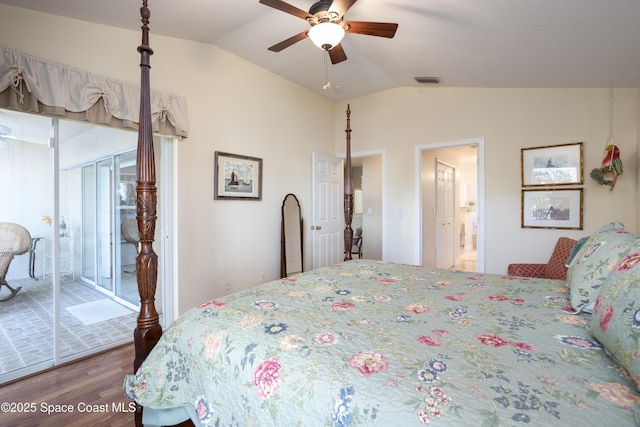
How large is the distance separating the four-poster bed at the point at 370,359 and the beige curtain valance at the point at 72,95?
48.9 inches

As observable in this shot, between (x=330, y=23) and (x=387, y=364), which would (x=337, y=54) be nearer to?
(x=330, y=23)

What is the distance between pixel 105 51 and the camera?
2516mm

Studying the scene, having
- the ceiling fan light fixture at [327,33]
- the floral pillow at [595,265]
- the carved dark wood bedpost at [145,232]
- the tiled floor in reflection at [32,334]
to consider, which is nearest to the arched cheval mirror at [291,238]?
the tiled floor in reflection at [32,334]

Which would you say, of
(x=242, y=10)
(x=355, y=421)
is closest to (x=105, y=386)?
(x=355, y=421)

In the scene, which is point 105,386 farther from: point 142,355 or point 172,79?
point 172,79

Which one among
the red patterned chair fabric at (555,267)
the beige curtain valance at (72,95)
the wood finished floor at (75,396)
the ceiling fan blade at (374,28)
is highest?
the ceiling fan blade at (374,28)

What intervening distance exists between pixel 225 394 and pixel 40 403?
183cm

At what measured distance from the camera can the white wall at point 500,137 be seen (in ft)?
10.3

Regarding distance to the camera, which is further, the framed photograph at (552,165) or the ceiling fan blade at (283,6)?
the framed photograph at (552,165)

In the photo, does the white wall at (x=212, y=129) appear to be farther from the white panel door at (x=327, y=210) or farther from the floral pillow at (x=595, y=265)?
the floral pillow at (x=595, y=265)

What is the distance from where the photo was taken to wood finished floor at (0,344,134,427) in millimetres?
1802

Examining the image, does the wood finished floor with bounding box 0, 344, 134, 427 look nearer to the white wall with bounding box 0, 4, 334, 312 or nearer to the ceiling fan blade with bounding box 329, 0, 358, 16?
the white wall with bounding box 0, 4, 334, 312

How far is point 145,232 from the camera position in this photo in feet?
4.88

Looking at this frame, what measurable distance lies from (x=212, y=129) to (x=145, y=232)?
211cm
